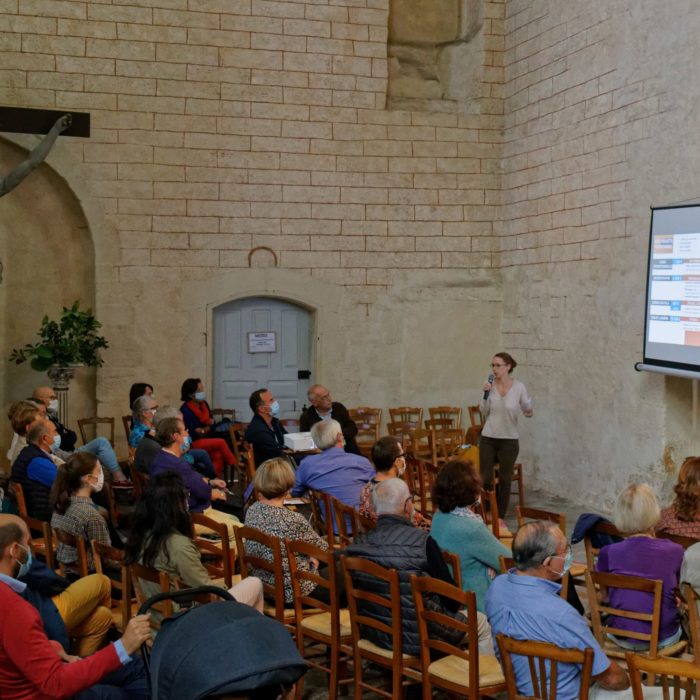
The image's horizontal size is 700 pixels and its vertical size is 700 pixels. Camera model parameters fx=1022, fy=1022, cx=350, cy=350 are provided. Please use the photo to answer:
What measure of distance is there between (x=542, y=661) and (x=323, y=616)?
159 cm

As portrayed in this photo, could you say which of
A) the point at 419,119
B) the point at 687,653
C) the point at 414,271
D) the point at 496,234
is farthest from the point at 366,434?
the point at 687,653

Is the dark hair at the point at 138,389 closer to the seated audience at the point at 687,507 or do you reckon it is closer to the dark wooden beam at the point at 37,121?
the dark wooden beam at the point at 37,121

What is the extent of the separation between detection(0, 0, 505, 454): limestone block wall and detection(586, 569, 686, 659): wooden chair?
22.3ft

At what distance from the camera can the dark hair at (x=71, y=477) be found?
16.3ft

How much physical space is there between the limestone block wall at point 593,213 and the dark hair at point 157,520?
5255mm

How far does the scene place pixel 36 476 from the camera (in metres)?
6.19

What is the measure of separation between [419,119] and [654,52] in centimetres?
307

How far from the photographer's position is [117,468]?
7.83 metres

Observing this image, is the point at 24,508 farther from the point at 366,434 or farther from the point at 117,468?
the point at 366,434

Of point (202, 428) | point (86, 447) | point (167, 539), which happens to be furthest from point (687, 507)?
point (202, 428)

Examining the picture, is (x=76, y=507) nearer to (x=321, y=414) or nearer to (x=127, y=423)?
(x=321, y=414)

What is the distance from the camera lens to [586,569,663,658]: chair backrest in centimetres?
399

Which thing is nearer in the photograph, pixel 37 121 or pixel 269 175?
pixel 37 121

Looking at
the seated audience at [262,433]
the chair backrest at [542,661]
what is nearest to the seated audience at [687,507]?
the chair backrest at [542,661]
